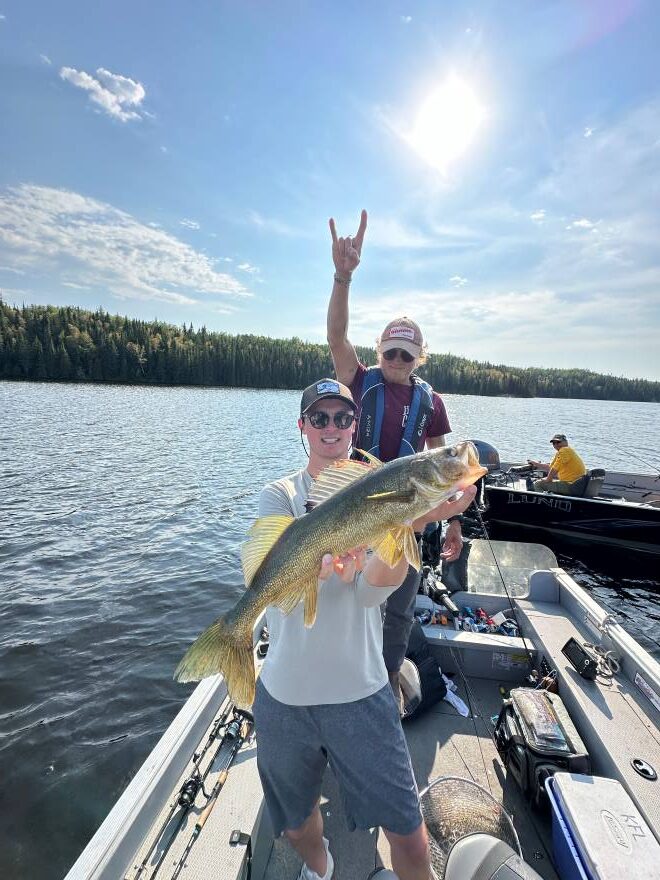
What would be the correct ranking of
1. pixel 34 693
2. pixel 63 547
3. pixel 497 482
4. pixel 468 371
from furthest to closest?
pixel 468 371, pixel 497 482, pixel 63 547, pixel 34 693

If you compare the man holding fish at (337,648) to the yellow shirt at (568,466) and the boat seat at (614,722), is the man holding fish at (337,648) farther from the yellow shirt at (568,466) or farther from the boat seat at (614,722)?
the yellow shirt at (568,466)

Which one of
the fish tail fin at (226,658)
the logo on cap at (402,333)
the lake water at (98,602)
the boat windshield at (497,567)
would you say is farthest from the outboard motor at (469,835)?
the lake water at (98,602)

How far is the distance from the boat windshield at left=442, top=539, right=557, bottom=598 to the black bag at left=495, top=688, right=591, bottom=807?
87.7 inches

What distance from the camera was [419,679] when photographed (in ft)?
16.8

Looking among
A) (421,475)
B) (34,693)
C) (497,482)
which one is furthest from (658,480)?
(34,693)

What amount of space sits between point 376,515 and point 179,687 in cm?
721

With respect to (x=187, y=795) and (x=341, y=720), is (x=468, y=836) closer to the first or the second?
(x=341, y=720)

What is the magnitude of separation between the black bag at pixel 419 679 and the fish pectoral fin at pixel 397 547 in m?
3.04

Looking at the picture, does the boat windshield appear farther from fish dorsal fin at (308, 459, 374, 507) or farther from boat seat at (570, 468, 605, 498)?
boat seat at (570, 468, 605, 498)

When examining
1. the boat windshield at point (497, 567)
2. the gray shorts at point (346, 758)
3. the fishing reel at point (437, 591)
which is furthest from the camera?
the boat windshield at point (497, 567)

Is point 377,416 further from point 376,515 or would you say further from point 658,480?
point 658,480

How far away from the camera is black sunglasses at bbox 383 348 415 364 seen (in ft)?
14.2

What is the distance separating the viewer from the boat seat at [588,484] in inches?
570

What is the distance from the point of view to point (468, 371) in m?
119
